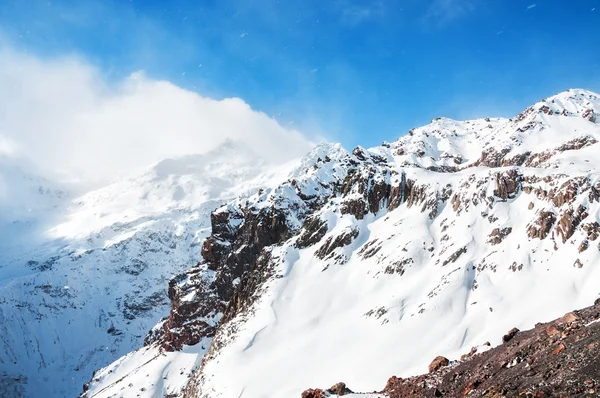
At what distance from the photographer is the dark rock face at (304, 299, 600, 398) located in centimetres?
1886

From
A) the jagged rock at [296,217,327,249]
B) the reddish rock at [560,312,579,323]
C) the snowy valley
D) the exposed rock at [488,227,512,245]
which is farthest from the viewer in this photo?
the jagged rock at [296,217,327,249]

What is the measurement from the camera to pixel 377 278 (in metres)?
97.5

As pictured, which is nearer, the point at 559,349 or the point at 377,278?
the point at 559,349

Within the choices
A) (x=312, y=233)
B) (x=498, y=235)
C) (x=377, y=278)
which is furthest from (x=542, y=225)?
(x=312, y=233)

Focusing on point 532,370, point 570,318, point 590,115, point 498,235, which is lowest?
point 532,370

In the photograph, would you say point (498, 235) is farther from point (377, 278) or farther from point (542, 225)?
point (377, 278)

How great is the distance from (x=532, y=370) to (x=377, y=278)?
7620cm

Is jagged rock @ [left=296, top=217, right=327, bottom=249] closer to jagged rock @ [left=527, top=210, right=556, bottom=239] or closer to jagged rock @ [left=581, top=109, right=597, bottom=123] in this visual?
jagged rock @ [left=527, top=210, right=556, bottom=239]

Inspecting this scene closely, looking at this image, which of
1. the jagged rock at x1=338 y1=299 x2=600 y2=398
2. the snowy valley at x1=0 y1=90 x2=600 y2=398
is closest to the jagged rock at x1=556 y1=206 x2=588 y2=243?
the snowy valley at x1=0 y1=90 x2=600 y2=398

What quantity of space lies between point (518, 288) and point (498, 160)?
122 m

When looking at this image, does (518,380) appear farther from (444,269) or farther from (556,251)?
(444,269)

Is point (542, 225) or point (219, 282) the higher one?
point (219, 282)

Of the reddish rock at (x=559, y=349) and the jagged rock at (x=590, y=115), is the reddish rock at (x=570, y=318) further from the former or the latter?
the jagged rock at (x=590, y=115)

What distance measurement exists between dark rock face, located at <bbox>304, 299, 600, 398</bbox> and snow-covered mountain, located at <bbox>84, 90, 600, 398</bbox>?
34.9m
